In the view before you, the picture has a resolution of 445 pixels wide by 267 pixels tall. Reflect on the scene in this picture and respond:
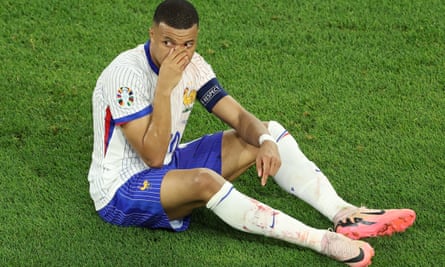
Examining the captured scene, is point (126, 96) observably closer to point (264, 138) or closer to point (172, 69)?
point (172, 69)

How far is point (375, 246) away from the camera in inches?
203

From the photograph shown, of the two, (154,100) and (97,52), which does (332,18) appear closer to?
(97,52)

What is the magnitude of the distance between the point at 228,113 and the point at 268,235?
0.74 metres

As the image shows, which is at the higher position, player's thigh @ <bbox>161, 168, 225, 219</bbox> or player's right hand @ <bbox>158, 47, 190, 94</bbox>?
player's right hand @ <bbox>158, 47, 190, 94</bbox>

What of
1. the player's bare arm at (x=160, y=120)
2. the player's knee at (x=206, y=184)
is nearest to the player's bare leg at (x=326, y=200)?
the player's knee at (x=206, y=184)

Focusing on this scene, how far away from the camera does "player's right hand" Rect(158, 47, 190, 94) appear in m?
4.90

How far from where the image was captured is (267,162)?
4965 millimetres

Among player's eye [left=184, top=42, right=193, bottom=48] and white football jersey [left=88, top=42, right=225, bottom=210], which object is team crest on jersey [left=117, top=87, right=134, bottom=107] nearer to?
white football jersey [left=88, top=42, right=225, bottom=210]

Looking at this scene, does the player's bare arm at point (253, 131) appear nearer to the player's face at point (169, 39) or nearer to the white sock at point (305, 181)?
the white sock at point (305, 181)

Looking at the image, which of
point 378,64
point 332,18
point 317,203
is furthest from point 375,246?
point 332,18

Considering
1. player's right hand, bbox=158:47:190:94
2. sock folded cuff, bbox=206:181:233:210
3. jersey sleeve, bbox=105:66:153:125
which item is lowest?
sock folded cuff, bbox=206:181:233:210

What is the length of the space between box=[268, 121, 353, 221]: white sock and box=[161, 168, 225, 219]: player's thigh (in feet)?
1.70

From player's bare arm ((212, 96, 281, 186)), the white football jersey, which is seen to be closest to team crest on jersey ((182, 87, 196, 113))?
the white football jersey

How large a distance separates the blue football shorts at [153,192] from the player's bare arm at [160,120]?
6.2 inches
